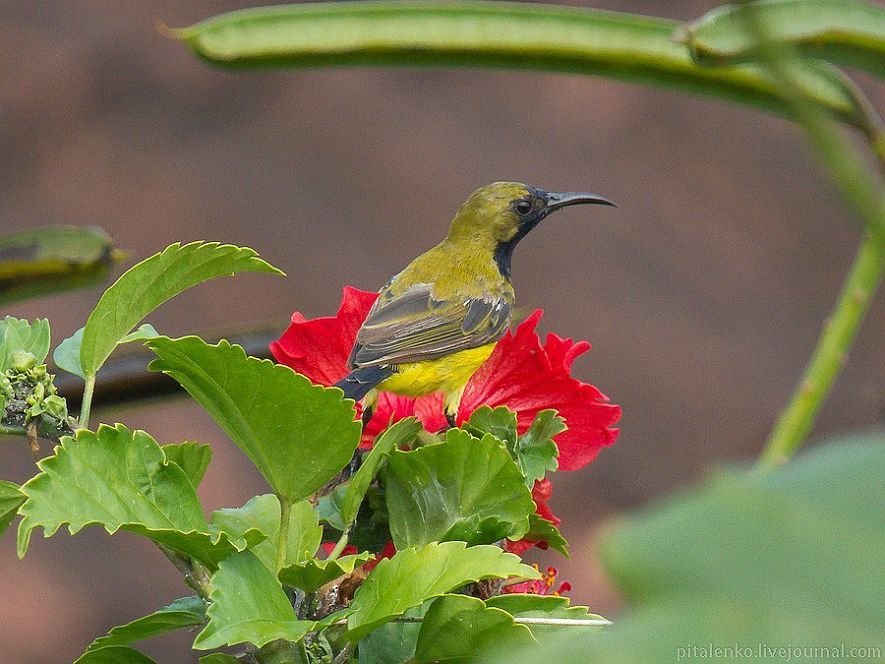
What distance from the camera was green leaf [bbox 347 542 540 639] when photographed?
47 centimetres

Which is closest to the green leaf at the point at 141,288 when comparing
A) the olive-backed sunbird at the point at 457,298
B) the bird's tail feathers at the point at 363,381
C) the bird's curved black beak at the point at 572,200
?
the bird's tail feathers at the point at 363,381

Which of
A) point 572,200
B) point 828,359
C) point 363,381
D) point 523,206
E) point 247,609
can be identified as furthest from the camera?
point 523,206

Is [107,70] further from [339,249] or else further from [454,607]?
[454,607]

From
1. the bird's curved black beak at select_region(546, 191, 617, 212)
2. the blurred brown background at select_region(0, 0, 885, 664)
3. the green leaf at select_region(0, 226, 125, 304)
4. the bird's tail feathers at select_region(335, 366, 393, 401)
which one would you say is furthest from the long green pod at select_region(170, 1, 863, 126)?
the blurred brown background at select_region(0, 0, 885, 664)

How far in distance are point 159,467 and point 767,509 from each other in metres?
0.37

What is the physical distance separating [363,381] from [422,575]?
488 millimetres

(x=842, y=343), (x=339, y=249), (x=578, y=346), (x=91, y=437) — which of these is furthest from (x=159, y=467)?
(x=339, y=249)

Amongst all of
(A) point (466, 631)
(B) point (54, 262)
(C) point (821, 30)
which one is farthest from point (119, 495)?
(C) point (821, 30)

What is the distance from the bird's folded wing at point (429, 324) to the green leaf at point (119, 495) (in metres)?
0.59

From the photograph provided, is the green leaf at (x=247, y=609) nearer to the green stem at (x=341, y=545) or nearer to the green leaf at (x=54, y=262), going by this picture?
the green stem at (x=341, y=545)

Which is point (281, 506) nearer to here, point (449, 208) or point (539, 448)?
point (539, 448)

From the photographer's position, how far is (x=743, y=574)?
0.19m

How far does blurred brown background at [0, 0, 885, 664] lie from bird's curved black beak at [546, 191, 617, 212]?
154 cm

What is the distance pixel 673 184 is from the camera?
321 cm
